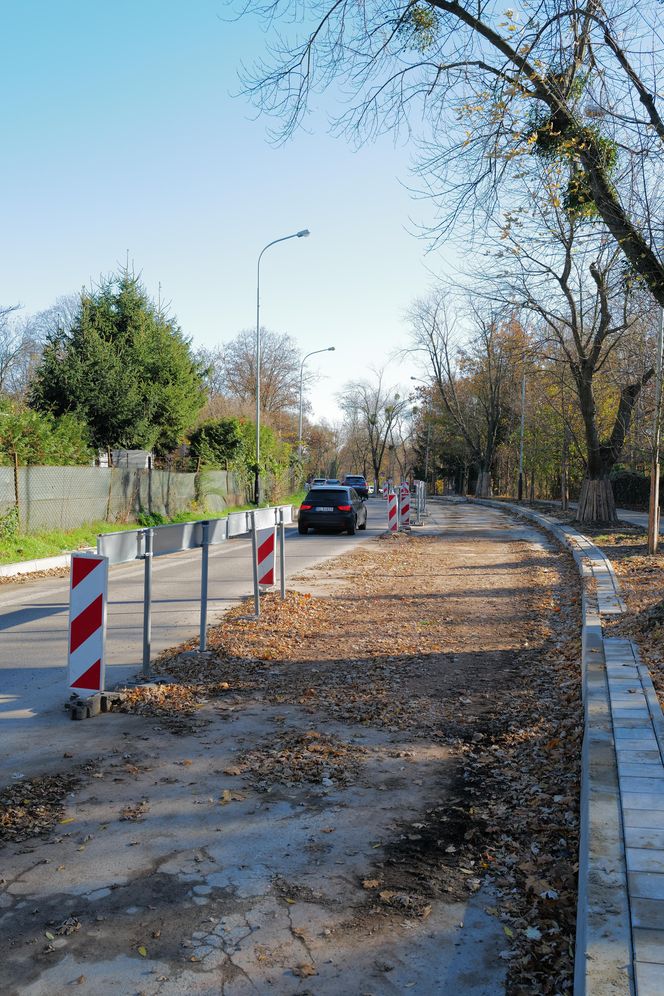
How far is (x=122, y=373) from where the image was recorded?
78.9 ft

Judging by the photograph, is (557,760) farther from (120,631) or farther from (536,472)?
(536,472)

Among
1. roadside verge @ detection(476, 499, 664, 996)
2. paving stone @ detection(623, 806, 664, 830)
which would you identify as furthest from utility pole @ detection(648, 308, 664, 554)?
paving stone @ detection(623, 806, 664, 830)

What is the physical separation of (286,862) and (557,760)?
2.12 m

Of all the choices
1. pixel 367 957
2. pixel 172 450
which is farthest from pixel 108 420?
pixel 367 957

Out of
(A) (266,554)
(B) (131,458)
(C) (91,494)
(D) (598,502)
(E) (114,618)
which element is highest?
(B) (131,458)

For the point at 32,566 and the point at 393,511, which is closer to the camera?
the point at 32,566

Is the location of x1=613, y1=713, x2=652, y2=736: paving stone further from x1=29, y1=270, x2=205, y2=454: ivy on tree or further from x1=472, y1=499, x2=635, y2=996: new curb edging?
x1=29, y1=270, x2=205, y2=454: ivy on tree

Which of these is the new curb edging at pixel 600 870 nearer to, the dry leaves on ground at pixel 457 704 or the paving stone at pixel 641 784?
the paving stone at pixel 641 784

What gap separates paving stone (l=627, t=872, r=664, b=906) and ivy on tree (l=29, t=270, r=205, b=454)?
21477 millimetres

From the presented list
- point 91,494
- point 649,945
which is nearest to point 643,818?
point 649,945

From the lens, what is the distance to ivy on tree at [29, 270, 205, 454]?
23391 mm

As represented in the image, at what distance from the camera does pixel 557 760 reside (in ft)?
16.9

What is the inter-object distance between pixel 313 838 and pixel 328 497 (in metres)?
19.8

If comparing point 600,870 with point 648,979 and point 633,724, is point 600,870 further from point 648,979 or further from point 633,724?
point 633,724
